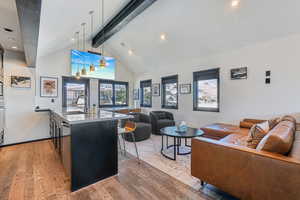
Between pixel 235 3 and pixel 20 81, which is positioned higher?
pixel 235 3

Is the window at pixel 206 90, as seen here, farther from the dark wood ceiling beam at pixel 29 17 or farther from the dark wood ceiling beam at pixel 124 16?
the dark wood ceiling beam at pixel 29 17

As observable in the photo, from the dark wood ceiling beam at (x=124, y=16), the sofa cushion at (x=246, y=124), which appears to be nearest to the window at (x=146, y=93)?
the dark wood ceiling beam at (x=124, y=16)

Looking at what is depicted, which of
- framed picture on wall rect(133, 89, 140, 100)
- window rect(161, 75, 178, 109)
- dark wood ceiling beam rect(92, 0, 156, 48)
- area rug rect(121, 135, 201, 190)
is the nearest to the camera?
area rug rect(121, 135, 201, 190)

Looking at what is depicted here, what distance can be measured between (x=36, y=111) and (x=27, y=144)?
981mm

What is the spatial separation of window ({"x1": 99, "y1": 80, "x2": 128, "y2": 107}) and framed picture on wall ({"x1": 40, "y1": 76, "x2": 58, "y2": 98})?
1699 mm

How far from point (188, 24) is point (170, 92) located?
2.71 metres

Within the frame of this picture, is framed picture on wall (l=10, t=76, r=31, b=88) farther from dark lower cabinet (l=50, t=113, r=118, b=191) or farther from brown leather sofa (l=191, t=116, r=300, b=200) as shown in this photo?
brown leather sofa (l=191, t=116, r=300, b=200)

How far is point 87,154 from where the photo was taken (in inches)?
78.2

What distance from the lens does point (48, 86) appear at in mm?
4602

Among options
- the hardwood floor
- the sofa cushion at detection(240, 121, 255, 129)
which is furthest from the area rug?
the sofa cushion at detection(240, 121, 255, 129)

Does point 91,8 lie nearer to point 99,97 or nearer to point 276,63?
point 99,97

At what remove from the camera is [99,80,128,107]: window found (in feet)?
20.0

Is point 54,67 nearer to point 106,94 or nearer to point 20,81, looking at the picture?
point 20,81

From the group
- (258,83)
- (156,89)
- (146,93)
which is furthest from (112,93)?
(258,83)
